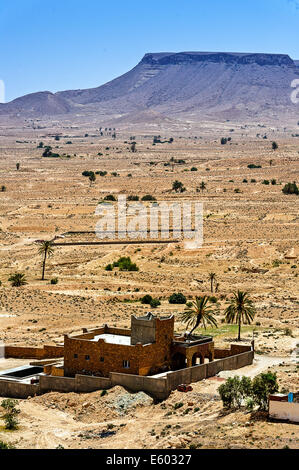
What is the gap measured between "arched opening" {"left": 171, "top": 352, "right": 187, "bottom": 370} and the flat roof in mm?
2130

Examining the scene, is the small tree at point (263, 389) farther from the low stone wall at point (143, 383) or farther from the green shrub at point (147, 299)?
the green shrub at point (147, 299)

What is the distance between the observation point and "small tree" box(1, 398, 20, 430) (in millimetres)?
32594

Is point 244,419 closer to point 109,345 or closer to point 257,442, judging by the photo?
point 257,442

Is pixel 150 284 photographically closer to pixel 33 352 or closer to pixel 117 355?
pixel 33 352

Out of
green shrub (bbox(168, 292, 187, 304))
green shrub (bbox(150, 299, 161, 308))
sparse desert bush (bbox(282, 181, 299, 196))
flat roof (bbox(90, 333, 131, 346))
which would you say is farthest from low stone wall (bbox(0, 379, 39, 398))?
sparse desert bush (bbox(282, 181, 299, 196))

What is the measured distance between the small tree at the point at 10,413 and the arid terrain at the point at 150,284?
0.40 meters

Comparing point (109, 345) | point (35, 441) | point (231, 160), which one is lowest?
point (35, 441)

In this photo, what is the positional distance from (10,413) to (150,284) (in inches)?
1191

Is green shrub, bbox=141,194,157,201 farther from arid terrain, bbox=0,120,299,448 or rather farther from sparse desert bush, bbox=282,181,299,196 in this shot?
sparse desert bush, bbox=282,181,299,196

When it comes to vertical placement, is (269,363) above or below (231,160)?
below

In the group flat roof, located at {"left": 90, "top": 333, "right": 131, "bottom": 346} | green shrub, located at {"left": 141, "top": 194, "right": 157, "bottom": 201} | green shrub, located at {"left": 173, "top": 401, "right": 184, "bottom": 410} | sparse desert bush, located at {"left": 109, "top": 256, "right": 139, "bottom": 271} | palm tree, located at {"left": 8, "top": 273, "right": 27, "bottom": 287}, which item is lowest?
green shrub, located at {"left": 173, "top": 401, "right": 184, "bottom": 410}

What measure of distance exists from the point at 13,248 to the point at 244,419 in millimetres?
54203
